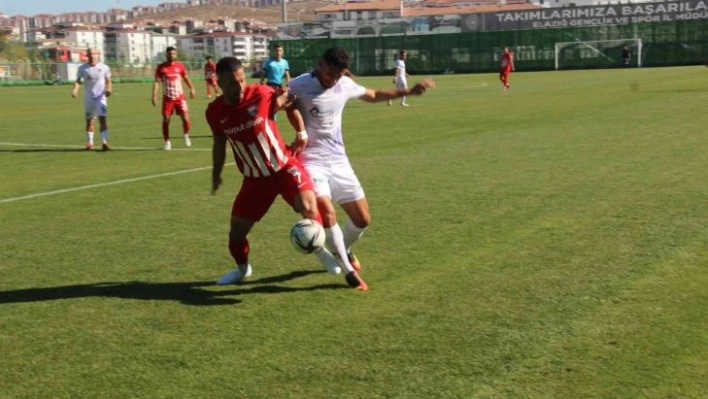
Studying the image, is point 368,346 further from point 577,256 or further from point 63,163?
point 63,163

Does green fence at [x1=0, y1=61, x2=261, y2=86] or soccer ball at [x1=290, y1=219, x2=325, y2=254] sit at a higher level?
green fence at [x1=0, y1=61, x2=261, y2=86]

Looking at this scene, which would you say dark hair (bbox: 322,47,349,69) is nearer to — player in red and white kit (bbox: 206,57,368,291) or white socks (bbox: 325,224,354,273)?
player in red and white kit (bbox: 206,57,368,291)

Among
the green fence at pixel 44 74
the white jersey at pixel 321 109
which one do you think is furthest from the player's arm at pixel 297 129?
the green fence at pixel 44 74

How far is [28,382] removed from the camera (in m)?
5.68

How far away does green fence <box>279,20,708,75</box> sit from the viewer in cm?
6962

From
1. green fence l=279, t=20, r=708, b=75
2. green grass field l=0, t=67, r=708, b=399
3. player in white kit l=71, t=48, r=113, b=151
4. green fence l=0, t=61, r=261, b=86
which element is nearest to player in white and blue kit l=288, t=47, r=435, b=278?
green grass field l=0, t=67, r=708, b=399

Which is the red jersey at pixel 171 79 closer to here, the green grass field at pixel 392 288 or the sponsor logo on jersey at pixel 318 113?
the green grass field at pixel 392 288

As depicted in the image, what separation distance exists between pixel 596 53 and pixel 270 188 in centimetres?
6537

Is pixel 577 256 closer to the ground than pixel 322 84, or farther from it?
closer to the ground

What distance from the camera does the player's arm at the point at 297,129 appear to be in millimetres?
7906

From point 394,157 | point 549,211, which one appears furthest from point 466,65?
point 549,211

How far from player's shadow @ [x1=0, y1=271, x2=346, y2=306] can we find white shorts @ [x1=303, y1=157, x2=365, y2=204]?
0.77 m

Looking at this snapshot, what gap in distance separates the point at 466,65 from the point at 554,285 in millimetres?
69224

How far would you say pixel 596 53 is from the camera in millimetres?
69875
